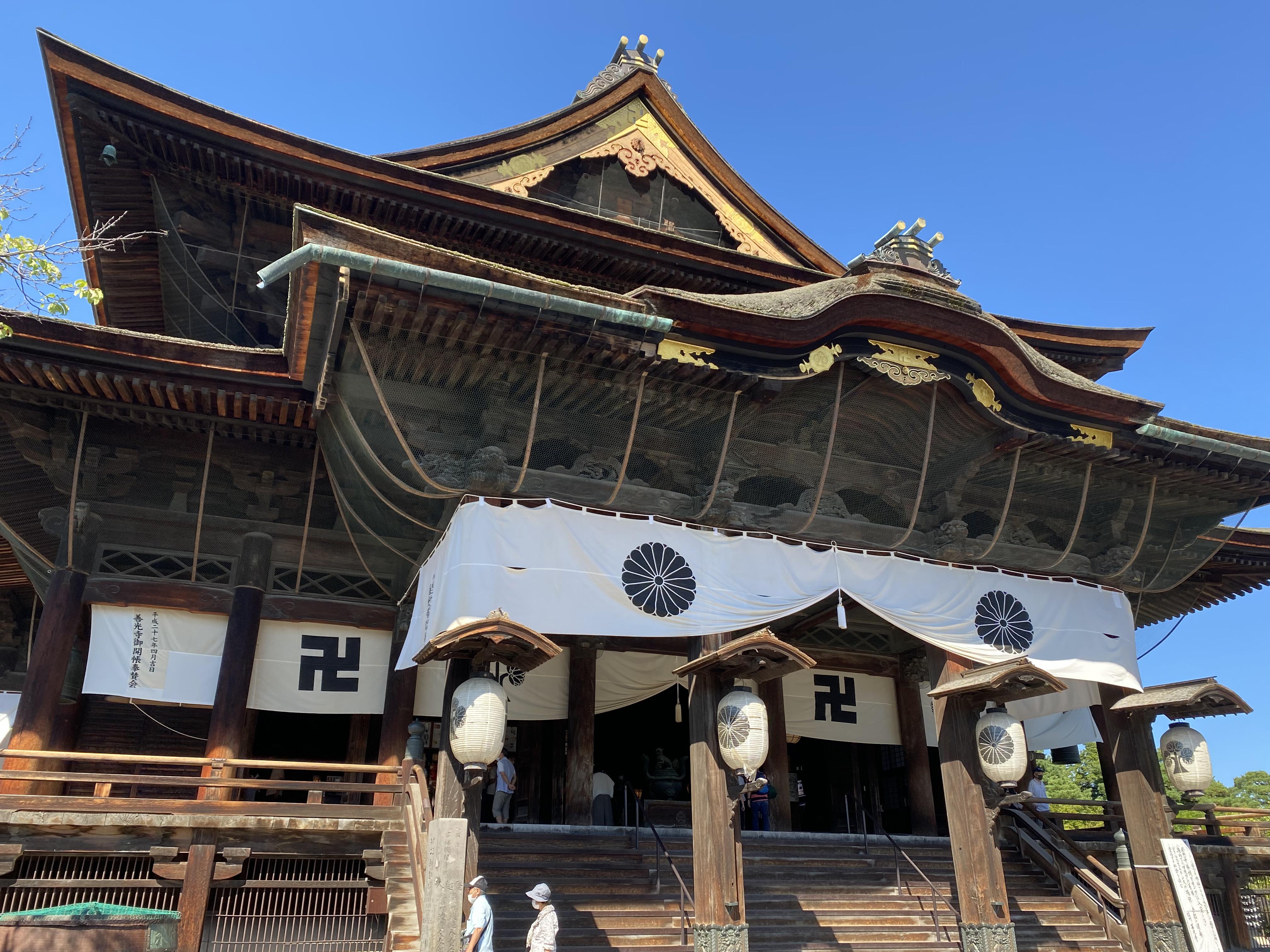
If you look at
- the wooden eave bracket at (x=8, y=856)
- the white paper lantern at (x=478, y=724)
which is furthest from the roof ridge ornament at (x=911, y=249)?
the wooden eave bracket at (x=8, y=856)

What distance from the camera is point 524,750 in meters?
13.2

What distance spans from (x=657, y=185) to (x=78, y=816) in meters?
12.7

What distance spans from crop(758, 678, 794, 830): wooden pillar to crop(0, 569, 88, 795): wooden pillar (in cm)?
913

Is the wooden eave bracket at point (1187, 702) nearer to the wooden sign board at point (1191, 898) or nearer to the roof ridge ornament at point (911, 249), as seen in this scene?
the wooden sign board at point (1191, 898)

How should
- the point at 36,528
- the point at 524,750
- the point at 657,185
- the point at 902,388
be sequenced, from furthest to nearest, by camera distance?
the point at 657,185, the point at 524,750, the point at 36,528, the point at 902,388

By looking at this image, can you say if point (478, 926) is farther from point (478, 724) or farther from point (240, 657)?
point (240, 657)

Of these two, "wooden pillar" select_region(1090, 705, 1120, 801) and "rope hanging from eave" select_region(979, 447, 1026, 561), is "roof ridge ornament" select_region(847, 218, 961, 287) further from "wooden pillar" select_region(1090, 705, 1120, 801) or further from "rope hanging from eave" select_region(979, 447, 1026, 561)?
"wooden pillar" select_region(1090, 705, 1120, 801)

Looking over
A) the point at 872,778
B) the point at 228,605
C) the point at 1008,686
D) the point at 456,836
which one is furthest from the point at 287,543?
the point at 872,778

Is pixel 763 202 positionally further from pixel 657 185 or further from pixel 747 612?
pixel 747 612

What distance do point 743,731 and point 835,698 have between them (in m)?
6.51

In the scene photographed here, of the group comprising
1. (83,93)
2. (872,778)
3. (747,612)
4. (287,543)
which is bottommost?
(872,778)

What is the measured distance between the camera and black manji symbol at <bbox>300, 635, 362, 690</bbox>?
11.3m

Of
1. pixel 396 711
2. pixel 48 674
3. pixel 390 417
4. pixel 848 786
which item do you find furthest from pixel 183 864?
pixel 848 786

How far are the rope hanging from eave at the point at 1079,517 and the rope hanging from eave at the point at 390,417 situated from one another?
7.61 meters
